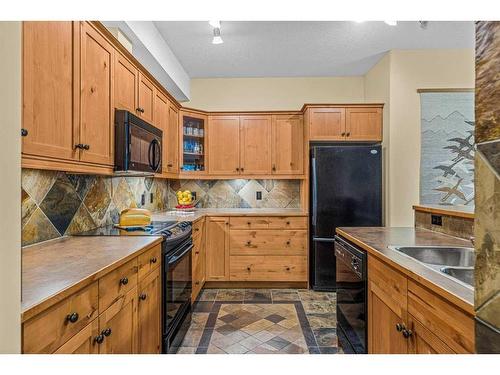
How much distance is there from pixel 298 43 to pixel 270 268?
260cm

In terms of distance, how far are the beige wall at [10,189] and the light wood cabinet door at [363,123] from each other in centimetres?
367

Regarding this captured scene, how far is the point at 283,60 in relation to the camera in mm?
3945

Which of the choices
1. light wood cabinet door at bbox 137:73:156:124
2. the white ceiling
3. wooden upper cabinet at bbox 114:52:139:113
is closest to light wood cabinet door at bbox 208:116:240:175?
the white ceiling

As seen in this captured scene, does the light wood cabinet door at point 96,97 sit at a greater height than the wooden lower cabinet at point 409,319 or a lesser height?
greater

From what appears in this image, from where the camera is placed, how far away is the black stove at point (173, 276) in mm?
2084

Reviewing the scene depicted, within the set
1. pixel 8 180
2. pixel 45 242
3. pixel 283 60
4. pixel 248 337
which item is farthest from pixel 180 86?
pixel 8 180

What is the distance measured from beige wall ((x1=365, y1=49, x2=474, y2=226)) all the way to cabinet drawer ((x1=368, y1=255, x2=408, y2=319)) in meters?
2.36

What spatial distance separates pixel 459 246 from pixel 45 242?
2.27 meters

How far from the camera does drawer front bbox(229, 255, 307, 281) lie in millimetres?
3795

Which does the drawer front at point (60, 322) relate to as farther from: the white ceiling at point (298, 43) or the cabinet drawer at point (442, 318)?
the white ceiling at point (298, 43)

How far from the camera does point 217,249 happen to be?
3.81m

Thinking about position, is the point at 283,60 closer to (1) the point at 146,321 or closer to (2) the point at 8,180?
(1) the point at 146,321

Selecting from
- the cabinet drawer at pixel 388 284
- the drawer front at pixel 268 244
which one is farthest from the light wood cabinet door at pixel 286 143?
the cabinet drawer at pixel 388 284

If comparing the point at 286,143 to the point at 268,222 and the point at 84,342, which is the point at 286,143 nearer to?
the point at 268,222
